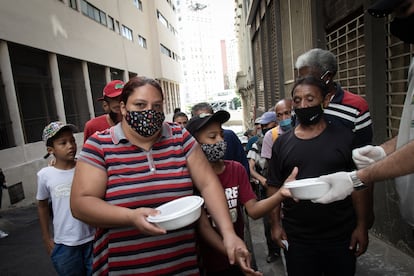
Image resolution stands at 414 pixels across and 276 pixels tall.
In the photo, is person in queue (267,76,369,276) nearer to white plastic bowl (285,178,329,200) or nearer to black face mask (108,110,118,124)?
white plastic bowl (285,178,329,200)

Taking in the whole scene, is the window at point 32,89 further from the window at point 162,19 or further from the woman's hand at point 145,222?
the window at point 162,19

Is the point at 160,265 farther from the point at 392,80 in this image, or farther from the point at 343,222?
the point at 392,80

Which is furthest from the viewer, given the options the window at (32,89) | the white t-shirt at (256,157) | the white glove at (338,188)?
the window at (32,89)

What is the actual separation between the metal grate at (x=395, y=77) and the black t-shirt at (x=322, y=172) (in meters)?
1.87

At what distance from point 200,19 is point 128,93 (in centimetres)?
10113

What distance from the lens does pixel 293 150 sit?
7.06 ft

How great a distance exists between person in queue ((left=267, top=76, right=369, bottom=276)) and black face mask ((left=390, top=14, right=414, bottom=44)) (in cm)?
64

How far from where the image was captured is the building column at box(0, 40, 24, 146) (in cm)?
836

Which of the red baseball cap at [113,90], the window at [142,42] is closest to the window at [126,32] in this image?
the window at [142,42]

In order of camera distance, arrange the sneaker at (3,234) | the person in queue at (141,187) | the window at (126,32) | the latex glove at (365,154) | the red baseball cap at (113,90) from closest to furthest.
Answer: the person in queue at (141,187)
the latex glove at (365,154)
the red baseball cap at (113,90)
the sneaker at (3,234)
the window at (126,32)

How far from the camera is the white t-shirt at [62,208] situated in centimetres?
243

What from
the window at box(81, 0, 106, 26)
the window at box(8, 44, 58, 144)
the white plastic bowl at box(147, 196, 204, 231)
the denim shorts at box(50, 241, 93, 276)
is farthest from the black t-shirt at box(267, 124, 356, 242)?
the window at box(81, 0, 106, 26)

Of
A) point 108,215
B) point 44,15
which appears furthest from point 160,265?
point 44,15

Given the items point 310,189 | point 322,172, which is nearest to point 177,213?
point 310,189
